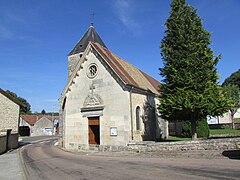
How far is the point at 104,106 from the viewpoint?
18047 mm

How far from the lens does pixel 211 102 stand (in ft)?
44.2

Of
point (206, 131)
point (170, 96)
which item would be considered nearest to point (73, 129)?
point (170, 96)

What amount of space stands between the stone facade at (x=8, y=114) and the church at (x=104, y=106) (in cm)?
715

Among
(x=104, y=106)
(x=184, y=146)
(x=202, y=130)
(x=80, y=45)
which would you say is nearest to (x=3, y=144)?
(x=104, y=106)

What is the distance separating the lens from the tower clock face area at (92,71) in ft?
63.1

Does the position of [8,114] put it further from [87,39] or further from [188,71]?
[188,71]

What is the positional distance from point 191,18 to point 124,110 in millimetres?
8261

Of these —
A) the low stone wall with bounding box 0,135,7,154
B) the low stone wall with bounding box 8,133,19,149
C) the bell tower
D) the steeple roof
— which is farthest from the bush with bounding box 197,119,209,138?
the low stone wall with bounding box 8,133,19,149

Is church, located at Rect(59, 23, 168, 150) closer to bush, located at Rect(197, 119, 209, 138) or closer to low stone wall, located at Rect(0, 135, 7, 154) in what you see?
bush, located at Rect(197, 119, 209, 138)

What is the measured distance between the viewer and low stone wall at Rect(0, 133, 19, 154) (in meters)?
20.0

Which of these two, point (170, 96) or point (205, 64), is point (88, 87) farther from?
point (205, 64)

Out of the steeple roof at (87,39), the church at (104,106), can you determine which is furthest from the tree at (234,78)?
the church at (104,106)

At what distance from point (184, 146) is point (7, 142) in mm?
18233

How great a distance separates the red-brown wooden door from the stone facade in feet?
35.1
